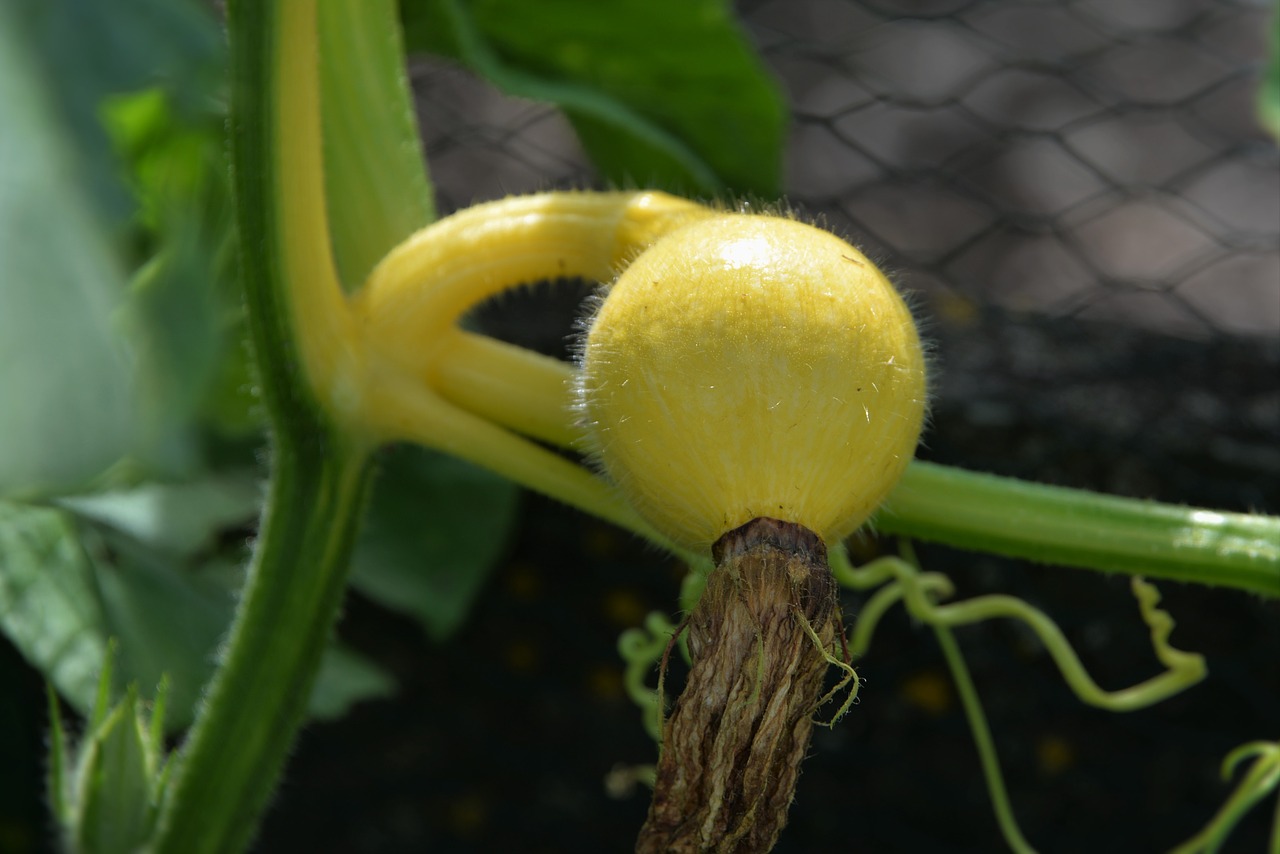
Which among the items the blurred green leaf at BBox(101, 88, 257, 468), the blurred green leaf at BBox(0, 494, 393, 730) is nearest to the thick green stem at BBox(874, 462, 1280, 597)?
the blurred green leaf at BBox(101, 88, 257, 468)

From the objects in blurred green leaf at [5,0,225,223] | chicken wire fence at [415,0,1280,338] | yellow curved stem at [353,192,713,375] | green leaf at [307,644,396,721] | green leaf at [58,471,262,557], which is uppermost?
blurred green leaf at [5,0,225,223]

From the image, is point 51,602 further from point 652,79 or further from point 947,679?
point 947,679

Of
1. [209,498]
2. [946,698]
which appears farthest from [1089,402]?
[209,498]

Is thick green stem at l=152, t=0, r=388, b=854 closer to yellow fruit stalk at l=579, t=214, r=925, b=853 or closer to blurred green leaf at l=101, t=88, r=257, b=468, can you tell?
blurred green leaf at l=101, t=88, r=257, b=468

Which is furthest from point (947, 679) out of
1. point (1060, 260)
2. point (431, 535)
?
point (1060, 260)

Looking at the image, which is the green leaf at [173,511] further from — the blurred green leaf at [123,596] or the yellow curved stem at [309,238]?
the yellow curved stem at [309,238]
